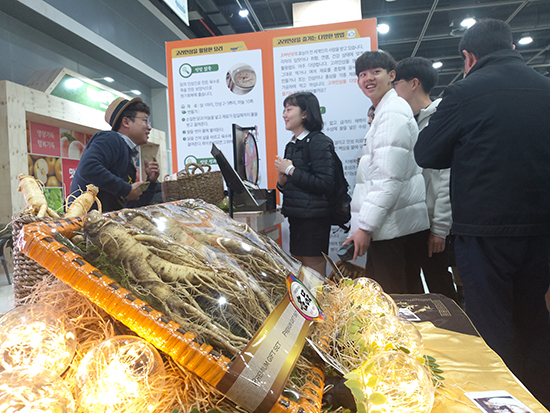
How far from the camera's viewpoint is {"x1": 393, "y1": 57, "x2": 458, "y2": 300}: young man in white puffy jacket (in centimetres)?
200

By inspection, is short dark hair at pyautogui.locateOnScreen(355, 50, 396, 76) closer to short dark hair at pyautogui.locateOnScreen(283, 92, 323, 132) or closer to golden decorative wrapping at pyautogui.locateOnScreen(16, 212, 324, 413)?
short dark hair at pyautogui.locateOnScreen(283, 92, 323, 132)

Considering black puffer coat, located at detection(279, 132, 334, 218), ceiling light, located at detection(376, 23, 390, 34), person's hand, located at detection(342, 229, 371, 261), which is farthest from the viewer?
ceiling light, located at detection(376, 23, 390, 34)

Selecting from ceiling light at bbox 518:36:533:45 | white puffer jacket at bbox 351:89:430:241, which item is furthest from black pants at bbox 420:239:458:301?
ceiling light at bbox 518:36:533:45

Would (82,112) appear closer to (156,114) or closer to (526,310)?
(156,114)

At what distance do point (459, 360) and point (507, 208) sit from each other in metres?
0.86

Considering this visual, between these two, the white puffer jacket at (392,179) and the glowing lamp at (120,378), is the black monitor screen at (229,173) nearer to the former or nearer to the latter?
the white puffer jacket at (392,179)

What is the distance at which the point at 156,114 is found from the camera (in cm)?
798

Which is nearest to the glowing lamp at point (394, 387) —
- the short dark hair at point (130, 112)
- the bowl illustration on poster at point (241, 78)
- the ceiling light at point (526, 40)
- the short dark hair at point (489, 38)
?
the short dark hair at point (489, 38)

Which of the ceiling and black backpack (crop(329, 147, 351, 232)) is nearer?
black backpack (crop(329, 147, 351, 232))

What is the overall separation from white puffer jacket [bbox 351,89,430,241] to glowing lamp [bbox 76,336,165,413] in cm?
153

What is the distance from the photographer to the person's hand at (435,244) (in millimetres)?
2014

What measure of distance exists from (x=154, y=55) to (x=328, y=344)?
802 cm

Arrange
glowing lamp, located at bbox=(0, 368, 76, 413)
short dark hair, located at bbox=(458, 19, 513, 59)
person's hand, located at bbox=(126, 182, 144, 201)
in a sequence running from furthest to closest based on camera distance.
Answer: person's hand, located at bbox=(126, 182, 144, 201) → short dark hair, located at bbox=(458, 19, 513, 59) → glowing lamp, located at bbox=(0, 368, 76, 413)

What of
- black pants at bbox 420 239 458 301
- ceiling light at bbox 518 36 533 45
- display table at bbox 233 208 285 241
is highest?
ceiling light at bbox 518 36 533 45
